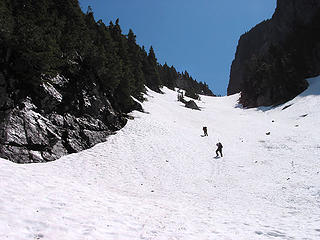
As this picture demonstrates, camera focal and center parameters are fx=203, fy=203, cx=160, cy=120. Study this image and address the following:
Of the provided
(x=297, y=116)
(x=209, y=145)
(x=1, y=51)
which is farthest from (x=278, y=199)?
(x=297, y=116)

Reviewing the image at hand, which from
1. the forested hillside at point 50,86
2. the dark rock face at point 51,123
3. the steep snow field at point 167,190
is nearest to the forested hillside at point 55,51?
the forested hillside at point 50,86

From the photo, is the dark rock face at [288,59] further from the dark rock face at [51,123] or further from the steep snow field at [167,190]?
the dark rock face at [51,123]

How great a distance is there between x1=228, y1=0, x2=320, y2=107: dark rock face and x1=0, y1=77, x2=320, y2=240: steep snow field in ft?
104

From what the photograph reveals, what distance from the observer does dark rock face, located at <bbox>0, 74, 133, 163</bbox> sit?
13.6 m

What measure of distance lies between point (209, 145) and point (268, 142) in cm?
681

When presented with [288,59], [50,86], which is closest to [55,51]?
[50,86]

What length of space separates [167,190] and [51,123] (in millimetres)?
11062

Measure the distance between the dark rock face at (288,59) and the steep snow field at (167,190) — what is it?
31.7m

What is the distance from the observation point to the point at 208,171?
653 inches

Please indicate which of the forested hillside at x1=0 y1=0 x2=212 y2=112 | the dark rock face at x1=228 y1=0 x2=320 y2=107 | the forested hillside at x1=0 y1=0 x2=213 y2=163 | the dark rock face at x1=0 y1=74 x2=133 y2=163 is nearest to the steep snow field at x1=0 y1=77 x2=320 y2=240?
the dark rock face at x1=0 y1=74 x2=133 y2=163

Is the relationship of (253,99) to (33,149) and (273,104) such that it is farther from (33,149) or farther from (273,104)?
(33,149)

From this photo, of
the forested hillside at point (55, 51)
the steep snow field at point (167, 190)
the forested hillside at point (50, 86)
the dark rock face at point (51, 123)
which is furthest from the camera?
the forested hillside at point (55, 51)

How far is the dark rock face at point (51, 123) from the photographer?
13.6 meters

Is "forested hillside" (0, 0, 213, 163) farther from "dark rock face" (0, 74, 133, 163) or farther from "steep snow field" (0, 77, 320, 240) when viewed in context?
"steep snow field" (0, 77, 320, 240)
